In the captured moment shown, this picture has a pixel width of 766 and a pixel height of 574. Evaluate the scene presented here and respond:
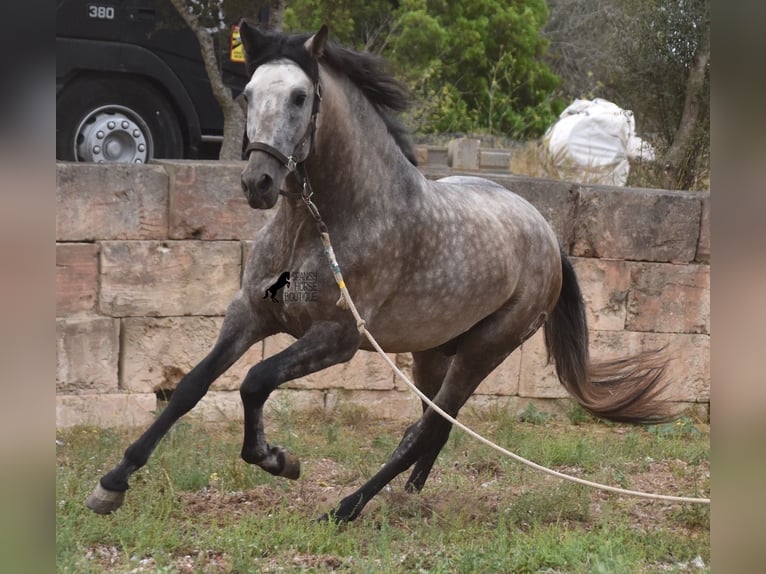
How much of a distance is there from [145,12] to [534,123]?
8.66 metres

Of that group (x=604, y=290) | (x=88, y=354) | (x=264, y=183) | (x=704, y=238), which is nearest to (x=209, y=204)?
(x=88, y=354)

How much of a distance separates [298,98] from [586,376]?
9.07ft

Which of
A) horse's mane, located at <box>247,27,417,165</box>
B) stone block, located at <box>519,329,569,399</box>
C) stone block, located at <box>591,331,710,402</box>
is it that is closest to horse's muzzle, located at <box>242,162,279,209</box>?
horse's mane, located at <box>247,27,417,165</box>

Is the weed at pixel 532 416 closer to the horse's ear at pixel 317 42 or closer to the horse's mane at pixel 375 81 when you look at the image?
the horse's mane at pixel 375 81

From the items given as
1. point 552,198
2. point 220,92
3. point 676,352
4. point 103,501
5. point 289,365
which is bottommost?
point 103,501

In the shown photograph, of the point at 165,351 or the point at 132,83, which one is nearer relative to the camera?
the point at 165,351

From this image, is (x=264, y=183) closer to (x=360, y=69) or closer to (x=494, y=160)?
(x=360, y=69)

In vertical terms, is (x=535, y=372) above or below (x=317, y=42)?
below

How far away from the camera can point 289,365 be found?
432 cm

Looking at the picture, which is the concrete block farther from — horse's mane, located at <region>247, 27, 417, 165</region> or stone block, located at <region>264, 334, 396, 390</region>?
horse's mane, located at <region>247, 27, 417, 165</region>

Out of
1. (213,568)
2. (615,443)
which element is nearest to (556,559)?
(213,568)

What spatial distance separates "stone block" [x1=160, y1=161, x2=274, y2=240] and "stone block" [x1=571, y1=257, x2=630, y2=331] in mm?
2610
